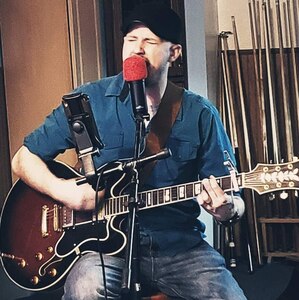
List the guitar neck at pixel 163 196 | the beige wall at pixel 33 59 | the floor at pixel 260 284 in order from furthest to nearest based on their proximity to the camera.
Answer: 1. the beige wall at pixel 33 59
2. the floor at pixel 260 284
3. the guitar neck at pixel 163 196

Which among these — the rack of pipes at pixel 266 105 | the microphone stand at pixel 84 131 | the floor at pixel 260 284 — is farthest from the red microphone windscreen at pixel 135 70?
the rack of pipes at pixel 266 105

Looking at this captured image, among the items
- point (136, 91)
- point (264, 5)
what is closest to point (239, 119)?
point (264, 5)

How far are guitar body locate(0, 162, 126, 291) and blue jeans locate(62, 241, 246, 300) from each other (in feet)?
0.22

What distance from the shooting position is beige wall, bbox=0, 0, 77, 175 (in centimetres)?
317

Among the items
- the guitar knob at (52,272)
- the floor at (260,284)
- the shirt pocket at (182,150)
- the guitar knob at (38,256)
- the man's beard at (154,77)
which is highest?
the man's beard at (154,77)

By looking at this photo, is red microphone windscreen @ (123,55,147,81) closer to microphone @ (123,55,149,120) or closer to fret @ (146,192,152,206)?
microphone @ (123,55,149,120)

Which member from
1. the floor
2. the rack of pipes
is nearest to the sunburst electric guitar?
the floor

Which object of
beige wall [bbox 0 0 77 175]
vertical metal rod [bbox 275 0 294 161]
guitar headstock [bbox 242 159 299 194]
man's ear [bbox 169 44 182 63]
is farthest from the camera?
vertical metal rod [bbox 275 0 294 161]

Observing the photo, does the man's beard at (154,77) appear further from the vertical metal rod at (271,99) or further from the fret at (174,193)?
the vertical metal rod at (271,99)

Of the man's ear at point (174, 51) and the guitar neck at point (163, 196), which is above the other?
the man's ear at point (174, 51)

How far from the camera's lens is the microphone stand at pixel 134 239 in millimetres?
1567

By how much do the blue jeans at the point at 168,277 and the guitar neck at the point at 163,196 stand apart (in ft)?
0.45

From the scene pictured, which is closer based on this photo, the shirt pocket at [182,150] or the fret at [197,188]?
the fret at [197,188]

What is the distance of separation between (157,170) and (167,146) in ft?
0.26
